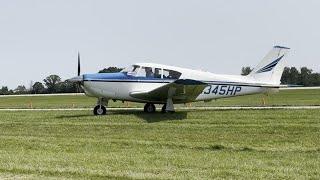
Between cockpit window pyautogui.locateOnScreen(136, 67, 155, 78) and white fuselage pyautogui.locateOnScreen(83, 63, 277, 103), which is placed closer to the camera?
white fuselage pyautogui.locateOnScreen(83, 63, 277, 103)

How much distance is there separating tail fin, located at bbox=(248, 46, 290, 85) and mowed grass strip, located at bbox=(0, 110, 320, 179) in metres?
3.84

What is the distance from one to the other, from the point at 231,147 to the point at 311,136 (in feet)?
9.35

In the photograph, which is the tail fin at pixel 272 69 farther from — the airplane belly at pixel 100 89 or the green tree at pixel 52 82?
the green tree at pixel 52 82

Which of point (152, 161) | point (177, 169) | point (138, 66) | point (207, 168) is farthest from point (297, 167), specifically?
point (138, 66)

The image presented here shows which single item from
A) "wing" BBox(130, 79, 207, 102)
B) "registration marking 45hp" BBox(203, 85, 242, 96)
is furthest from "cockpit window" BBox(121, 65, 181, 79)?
"registration marking 45hp" BBox(203, 85, 242, 96)

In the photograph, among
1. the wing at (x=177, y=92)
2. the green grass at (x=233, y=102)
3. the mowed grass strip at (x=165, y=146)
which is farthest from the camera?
the green grass at (x=233, y=102)

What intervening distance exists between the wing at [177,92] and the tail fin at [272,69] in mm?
3851

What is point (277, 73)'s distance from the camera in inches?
981

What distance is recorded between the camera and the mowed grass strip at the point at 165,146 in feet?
31.9

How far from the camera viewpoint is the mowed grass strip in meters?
9.73

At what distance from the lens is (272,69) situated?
24.8 meters

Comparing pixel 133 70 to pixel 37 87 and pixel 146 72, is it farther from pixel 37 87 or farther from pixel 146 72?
pixel 37 87

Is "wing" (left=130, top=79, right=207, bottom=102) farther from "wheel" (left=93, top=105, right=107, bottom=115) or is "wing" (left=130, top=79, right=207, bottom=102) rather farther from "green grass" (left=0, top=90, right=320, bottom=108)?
"green grass" (left=0, top=90, right=320, bottom=108)

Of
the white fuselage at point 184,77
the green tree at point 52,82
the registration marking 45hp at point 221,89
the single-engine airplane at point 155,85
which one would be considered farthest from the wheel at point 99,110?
the green tree at point 52,82
